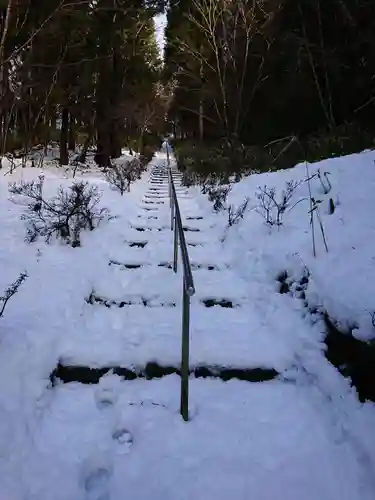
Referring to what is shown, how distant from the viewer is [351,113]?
13117 millimetres

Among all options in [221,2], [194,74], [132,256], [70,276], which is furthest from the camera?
[194,74]

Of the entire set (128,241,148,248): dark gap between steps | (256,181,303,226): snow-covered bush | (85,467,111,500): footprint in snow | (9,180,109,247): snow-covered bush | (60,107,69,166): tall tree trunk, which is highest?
(60,107,69,166): tall tree trunk

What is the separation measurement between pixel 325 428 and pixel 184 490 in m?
0.91

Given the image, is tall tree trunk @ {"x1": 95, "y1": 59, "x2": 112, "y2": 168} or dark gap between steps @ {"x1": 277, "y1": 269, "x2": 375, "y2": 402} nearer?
dark gap between steps @ {"x1": 277, "y1": 269, "x2": 375, "y2": 402}

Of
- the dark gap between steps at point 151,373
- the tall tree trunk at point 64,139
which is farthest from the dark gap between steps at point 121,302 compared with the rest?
the tall tree trunk at point 64,139

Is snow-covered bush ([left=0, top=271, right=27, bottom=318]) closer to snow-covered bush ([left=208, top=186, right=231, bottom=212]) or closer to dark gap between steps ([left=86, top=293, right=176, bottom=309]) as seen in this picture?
dark gap between steps ([left=86, top=293, right=176, bottom=309])

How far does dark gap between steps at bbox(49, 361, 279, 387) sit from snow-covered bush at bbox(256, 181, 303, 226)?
281 cm

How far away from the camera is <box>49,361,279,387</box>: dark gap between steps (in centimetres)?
285

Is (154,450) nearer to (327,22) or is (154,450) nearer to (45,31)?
(45,31)

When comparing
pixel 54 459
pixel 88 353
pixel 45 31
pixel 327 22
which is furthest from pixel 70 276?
pixel 327 22

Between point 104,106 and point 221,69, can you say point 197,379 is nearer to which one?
point 104,106

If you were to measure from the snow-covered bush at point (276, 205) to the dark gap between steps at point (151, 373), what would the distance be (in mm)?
2815

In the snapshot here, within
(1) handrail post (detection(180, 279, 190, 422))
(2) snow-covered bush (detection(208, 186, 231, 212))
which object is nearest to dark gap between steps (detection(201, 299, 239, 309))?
(1) handrail post (detection(180, 279, 190, 422))

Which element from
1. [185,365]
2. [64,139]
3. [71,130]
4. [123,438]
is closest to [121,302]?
[185,365]
